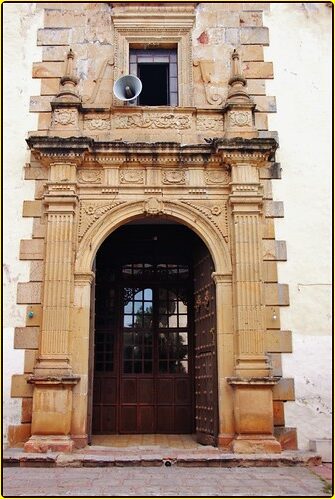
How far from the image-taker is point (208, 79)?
10.1 meters

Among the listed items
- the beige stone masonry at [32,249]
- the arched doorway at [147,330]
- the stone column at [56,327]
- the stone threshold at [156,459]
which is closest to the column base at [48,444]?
the stone column at [56,327]

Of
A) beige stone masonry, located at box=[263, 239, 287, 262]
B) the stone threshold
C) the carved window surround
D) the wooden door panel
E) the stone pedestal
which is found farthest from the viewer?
the carved window surround

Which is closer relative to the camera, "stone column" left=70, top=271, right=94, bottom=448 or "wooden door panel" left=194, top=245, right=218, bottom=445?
"stone column" left=70, top=271, right=94, bottom=448

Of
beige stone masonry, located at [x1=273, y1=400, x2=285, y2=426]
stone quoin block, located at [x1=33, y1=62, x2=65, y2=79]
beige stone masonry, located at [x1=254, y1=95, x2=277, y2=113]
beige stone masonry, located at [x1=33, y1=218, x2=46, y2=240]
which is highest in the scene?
stone quoin block, located at [x1=33, y1=62, x2=65, y2=79]

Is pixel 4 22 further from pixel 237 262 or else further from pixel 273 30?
pixel 237 262

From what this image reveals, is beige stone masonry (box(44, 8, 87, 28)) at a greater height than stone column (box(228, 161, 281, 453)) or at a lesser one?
greater

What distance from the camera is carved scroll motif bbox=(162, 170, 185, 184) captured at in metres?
9.48

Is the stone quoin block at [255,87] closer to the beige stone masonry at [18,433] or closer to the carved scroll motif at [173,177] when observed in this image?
the carved scroll motif at [173,177]

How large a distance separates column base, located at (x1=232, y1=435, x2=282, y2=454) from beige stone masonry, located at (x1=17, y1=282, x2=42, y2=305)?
384cm

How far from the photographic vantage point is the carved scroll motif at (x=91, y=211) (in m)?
9.24

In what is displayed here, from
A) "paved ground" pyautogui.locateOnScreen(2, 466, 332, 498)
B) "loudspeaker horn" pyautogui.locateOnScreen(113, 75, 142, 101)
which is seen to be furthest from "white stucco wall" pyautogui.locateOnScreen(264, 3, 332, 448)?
"loudspeaker horn" pyautogui.locateOnScreen(113, 75, 142, 101)

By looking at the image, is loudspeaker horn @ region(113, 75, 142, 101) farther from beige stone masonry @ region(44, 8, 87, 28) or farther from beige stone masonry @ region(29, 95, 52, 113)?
beige stone masonry @ region(44, 8, 87, 28)

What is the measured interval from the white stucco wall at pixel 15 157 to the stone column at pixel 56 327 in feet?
1.49

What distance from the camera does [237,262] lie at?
9.00 meters
